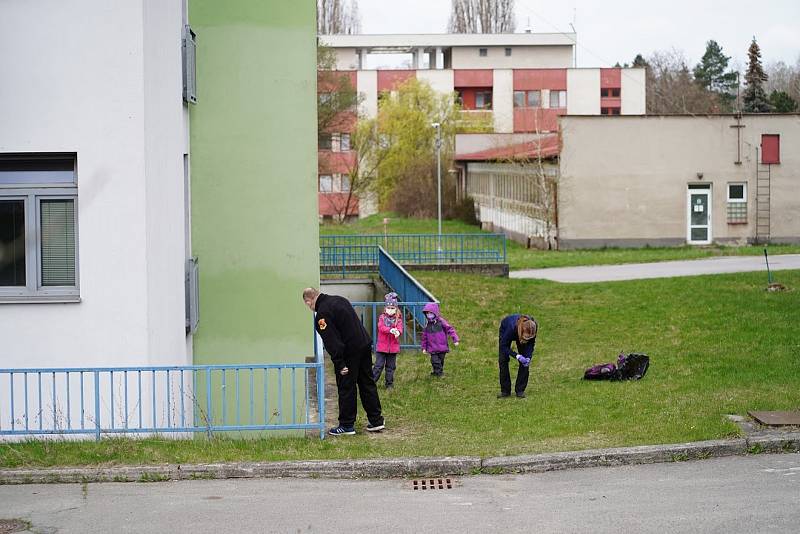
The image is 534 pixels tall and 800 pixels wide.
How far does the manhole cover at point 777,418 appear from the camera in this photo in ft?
38.4

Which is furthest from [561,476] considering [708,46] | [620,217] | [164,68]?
[708,46]

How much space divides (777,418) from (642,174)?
3172 cm

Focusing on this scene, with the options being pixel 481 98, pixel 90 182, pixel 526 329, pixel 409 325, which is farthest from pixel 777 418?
pixel 481 98

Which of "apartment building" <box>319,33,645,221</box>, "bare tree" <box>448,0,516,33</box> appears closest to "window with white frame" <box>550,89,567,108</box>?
"apartment building" <box>319,33,645,221</box>

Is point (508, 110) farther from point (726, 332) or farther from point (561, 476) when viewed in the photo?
point (561, 476)

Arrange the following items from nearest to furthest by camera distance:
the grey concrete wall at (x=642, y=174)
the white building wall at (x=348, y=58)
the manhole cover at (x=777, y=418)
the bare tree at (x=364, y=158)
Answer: the manhole cover at (x=777, y=418)
the grey concrete wall at (x=642, y=174)
the bare tree at (x=364, y=158)
the white building wall at (x=348, y=58)

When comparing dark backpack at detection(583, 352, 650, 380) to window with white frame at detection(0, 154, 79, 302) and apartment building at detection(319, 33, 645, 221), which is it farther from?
apartment building at detection(319, 33, 645, 221)

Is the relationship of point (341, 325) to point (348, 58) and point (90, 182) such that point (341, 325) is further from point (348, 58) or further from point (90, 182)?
point (348, 58)

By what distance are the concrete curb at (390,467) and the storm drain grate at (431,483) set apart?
15cm

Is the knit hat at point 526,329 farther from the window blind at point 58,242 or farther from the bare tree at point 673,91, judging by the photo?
the bare tree at point 673,91

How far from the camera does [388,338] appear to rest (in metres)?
17.4

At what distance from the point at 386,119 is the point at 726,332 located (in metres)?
54.9

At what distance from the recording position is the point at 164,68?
1291 cm

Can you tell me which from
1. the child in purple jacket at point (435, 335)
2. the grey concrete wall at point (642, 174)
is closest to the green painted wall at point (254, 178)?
the child in purple jacket at point (435, 335)
